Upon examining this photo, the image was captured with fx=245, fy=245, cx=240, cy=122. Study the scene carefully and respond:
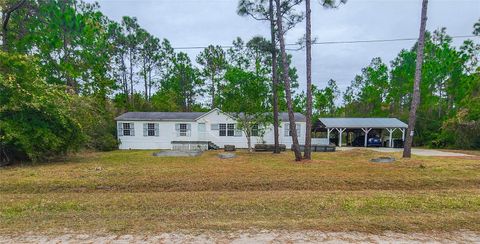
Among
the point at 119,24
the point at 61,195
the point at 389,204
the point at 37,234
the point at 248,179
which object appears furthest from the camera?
the point at 119,24

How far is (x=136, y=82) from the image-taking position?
109 ft

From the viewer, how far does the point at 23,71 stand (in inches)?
428

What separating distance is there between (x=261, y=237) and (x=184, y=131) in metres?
18.2

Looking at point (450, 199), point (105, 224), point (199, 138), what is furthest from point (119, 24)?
point (450, 199)

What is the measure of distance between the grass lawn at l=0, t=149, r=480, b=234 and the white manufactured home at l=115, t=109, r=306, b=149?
40.0 ft

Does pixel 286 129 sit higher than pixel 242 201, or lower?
higher

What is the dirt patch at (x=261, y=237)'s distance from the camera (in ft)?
10.9

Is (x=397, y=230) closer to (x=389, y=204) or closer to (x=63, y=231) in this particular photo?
(x=389, y=204)

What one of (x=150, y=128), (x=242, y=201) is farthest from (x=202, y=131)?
(x=242, y=201)

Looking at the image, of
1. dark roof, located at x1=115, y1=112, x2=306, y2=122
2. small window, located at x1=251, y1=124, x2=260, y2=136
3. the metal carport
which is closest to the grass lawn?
small window, located at x1=251, y1=124, x2=260, y2=136

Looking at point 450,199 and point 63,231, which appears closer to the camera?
point 63,231

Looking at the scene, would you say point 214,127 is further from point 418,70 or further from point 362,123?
point 362,123

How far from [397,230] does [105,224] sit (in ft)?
14.9

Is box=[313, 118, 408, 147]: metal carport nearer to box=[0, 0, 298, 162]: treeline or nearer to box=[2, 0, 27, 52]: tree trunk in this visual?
box=[0, 0, 298, 162]: treeline
